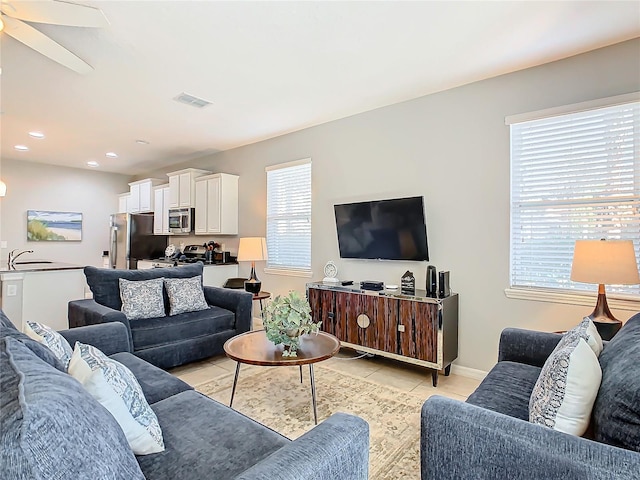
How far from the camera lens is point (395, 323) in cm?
327

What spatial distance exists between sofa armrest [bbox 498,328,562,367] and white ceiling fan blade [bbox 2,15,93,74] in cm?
347

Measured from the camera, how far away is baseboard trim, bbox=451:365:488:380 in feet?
10.5

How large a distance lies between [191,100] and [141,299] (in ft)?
6.74

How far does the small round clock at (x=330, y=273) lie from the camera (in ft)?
13.3

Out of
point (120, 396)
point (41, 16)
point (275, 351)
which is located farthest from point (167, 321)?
point (41, 16)

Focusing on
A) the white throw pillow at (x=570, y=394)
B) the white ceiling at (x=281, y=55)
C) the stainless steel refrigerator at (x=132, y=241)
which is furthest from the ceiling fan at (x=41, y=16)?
the stainless steel refrigerator at (x=132, y=241)

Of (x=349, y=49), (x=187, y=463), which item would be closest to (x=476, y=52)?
(x=349, y=49)

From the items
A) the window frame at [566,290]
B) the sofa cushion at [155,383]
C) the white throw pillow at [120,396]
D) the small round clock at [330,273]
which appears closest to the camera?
the white throw pillow at [120,396]

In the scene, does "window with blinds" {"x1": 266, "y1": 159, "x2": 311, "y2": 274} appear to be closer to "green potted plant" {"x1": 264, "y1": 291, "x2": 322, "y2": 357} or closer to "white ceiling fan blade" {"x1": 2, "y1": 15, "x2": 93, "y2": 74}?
"green potted plant" {"x1": 264, "y1": 291, "x2": 322, "y2": 357}

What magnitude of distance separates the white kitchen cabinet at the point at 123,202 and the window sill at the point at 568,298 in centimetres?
714

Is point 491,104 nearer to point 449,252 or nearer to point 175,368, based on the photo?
point 449,252

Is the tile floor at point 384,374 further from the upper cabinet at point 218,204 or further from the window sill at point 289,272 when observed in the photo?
the upper cabinet at point 218,204

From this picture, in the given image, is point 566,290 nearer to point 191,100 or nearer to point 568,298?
point 568,298

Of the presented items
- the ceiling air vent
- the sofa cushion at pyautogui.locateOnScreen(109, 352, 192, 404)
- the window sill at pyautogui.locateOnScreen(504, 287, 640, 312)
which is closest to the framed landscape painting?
the ceiling air vent
